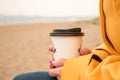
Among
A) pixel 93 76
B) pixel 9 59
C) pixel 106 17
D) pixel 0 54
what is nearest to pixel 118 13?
pixel 106 17

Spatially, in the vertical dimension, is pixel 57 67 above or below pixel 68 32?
below

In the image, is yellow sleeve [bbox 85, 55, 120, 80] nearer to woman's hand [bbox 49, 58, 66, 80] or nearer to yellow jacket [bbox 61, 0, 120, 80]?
yellow jacket [bbox 61, 0, 120, 80]

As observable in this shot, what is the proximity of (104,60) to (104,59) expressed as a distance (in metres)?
0.02

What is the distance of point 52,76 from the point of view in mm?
1035

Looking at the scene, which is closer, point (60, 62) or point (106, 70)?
point (106, 70)

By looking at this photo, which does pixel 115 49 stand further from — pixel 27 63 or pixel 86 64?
pixel 27 63

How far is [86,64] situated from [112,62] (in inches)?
4.6

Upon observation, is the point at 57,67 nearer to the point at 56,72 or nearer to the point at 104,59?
the point at 56,72

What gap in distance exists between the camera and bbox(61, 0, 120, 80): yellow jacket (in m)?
0.74

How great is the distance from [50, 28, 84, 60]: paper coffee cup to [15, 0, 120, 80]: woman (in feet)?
0.15

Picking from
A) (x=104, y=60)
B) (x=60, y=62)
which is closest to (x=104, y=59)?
(x=104, y=60)

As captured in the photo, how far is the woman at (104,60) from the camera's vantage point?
2.42 feet

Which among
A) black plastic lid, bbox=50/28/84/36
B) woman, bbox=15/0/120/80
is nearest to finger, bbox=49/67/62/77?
woman, bbox=15/0/120/80

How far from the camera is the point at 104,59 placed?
2.72 feet
